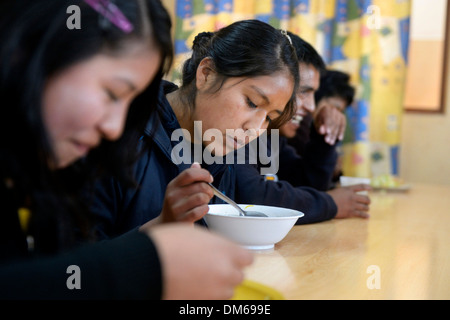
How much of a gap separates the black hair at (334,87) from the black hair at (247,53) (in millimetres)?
1120

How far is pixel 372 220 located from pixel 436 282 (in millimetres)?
631

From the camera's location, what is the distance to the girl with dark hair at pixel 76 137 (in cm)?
57

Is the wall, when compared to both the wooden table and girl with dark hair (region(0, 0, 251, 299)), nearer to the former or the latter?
the wooden table

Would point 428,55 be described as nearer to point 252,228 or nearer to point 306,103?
point 306,103

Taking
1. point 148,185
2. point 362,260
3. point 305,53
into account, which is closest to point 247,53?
point 148,185

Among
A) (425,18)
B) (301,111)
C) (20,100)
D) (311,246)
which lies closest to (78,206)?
(20,100)

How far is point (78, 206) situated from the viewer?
2.72 feet

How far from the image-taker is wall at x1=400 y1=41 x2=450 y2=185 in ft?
9.94

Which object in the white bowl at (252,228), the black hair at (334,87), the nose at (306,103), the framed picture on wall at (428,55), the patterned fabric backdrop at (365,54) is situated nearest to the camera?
the white bowl at (252,228)

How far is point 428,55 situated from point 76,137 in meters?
2.80

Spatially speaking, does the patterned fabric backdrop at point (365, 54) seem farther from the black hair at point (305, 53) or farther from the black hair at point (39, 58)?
the black hair at point (39, 58)

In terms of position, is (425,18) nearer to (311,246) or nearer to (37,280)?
(311,246)

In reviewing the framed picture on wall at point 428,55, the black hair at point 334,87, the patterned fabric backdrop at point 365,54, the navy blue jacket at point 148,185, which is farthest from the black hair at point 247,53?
the framed picture on wall at point 428,55

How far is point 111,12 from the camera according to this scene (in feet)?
2.15
